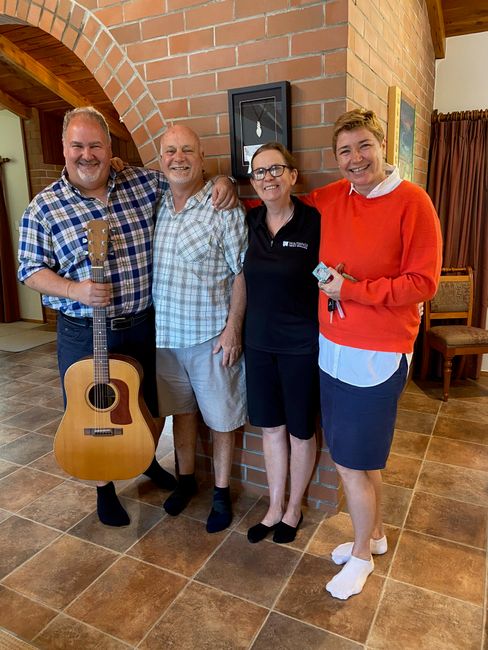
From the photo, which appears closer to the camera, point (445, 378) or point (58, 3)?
point (58, 3)

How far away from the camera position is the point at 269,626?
1587 mm

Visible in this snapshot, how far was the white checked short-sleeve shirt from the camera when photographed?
185 centimetres

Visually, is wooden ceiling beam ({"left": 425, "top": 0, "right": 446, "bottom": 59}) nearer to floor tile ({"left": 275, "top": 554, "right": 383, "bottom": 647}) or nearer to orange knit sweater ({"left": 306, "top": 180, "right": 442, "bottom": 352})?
orange knit sweater ({"left": 306, "top": 180, "right": 442, "bottom": 352})

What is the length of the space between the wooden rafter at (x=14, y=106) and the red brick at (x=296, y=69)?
446 centimetres

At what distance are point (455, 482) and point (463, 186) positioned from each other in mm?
2244

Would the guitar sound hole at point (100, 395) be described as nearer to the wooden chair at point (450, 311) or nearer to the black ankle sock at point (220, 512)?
the black ankle sock at point (220, 512)

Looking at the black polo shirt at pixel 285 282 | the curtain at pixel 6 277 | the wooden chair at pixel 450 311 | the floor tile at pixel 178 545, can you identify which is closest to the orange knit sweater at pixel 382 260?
the black polo shirt at pixel 285 282

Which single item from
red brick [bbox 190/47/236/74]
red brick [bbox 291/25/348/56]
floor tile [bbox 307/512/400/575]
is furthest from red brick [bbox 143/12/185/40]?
floor tile [bbox 307/512/400/575]

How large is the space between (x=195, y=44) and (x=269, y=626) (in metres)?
2.19

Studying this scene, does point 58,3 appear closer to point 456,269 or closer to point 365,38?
point 365,38

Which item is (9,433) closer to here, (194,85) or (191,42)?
(194,85)

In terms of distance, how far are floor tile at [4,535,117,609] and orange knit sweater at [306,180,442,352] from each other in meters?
1.26

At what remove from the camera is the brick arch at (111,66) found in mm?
2186

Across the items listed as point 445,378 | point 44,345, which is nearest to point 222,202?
point 445,378
